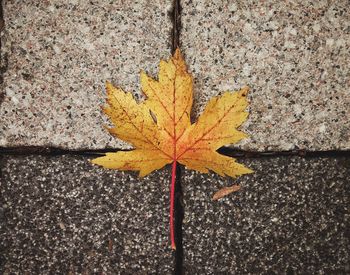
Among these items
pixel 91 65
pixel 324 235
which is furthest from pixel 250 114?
pixel 91 65

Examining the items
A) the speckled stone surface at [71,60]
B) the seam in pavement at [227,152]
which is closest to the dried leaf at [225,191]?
the seam in pavement at [227,152]

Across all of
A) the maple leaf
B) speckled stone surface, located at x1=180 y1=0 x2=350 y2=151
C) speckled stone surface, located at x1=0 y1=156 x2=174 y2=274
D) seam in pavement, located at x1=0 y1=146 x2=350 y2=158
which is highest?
speckled stone surface, located at x1=180 y1=0 x2=350 y2=151

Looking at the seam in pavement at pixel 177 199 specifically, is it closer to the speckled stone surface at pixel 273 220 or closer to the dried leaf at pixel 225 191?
the speckled stone surface at pixel 273 220

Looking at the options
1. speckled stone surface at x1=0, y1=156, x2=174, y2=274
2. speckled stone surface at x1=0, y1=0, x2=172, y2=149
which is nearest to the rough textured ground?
speckled stone surface at x1=0, y1=156, x2=174, y2=274

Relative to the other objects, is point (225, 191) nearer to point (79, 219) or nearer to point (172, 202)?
point (172, 202)

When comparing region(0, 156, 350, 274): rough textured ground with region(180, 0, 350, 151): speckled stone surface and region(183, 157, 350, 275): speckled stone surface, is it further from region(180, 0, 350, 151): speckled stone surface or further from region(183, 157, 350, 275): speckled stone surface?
region(180, 0, 350, 151): speckled stone surface
